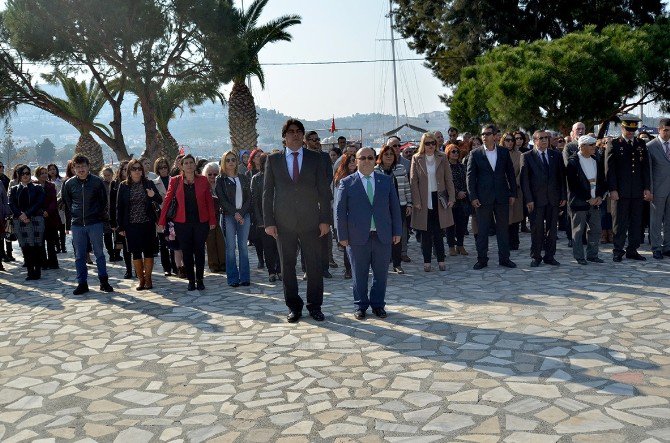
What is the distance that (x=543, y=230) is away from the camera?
9.95m

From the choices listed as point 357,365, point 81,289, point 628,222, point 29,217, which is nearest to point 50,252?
point 29,217

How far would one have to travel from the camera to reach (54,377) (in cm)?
584

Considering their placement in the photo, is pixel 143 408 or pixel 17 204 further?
pixel 17 204

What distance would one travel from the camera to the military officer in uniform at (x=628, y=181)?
9.98m

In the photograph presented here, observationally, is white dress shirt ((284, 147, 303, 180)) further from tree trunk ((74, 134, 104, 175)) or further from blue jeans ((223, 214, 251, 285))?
tree trunk ((74, 134, 104, 175))

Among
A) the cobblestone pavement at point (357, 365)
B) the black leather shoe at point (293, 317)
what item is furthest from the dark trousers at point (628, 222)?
the black leather shoe at point (293, 317)

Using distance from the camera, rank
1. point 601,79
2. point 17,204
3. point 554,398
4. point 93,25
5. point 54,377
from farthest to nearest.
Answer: point 93,25
point 601,79
point 17,204
point 54,377
point 554,398

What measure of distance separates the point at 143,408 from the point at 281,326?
234 cm

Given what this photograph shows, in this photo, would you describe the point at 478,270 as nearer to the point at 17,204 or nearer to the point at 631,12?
the point at 17,204

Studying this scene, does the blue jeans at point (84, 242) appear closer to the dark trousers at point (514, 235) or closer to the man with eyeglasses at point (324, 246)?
the man with eyeglasses at point (324, 246)

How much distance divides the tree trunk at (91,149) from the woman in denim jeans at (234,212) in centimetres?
2318

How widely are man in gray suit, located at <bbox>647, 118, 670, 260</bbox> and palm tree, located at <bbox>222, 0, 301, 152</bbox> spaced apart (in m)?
16.3

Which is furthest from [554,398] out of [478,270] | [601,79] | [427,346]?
[601,79]

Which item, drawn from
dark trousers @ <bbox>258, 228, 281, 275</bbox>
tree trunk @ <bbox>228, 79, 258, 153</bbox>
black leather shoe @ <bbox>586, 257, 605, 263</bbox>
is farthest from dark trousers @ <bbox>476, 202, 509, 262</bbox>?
tree trunk @ <bbox>228, 79, 258, 153</bbox>
